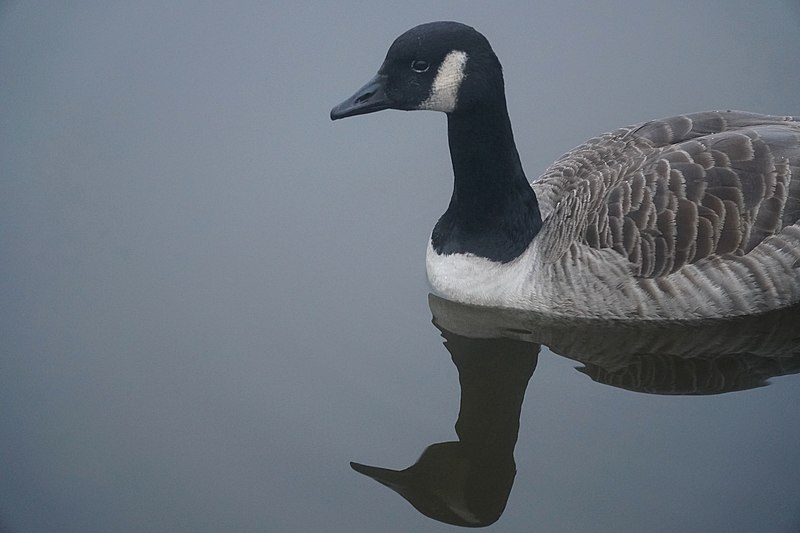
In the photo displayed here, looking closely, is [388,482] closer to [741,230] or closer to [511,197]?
[511,197]

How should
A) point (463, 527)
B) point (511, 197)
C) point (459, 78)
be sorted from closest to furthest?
point (463, 527), point (459, 78), point (511, 197)

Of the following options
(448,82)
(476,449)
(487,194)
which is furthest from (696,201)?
(476,449)

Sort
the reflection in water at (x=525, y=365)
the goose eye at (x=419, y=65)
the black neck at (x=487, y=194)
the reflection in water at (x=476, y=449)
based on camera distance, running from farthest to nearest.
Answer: the black neck at (x=487, y=194)
the goose eye at (x=419, y=65)
the reflection in water at (x=525, y=365)
the reflection in water at (x=476, y=449)

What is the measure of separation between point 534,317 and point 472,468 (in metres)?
1.33

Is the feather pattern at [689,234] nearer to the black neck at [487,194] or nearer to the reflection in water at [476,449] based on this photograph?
the black neck at [487,194]

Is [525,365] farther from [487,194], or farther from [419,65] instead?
[419,65]

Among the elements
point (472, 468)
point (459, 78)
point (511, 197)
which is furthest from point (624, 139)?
point (472, 468)

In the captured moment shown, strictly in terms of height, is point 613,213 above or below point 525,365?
above

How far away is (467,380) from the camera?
20.5 ft

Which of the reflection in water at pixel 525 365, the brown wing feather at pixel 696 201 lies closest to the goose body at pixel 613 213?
the brown wing feather at pixel 696 201

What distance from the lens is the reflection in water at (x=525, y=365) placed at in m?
5.56

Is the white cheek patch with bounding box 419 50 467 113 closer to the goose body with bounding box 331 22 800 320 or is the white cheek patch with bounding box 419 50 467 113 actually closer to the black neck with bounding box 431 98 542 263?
the goose body with bounding box 331 22 800 320

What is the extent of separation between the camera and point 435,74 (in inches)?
242

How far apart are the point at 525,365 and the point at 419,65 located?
1.81m
